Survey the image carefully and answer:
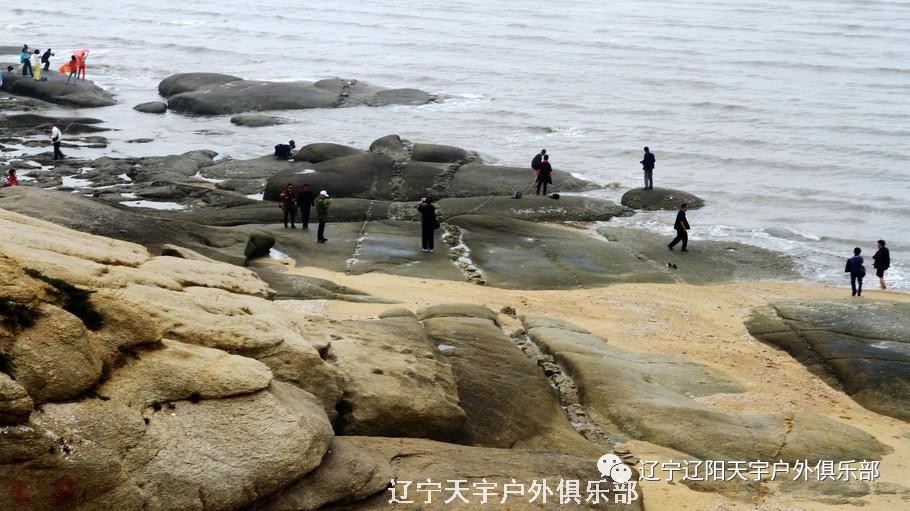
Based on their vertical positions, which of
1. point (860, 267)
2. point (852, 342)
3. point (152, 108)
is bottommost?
point (852, 342)

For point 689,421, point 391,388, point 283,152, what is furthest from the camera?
point 283,152

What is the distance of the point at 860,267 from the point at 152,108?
3507cm

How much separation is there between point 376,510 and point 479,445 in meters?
3.26

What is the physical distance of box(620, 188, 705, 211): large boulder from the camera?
35.9 m

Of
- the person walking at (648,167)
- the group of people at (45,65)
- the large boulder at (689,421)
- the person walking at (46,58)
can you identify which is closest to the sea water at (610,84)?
the person walking at (648,167)

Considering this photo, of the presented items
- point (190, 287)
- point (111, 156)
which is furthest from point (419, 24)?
point (190, 287)

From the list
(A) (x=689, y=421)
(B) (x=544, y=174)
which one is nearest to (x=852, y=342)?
(A) (x=689, y=421)

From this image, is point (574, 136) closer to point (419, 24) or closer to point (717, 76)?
point (717, 76)

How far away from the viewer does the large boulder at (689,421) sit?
15.2 meters

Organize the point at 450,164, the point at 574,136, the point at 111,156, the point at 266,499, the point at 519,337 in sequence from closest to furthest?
the point at 266,499, the point at 519,337, the point at 450,164, the point at 111,156, the point at 574,136

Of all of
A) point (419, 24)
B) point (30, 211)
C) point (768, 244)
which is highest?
point (419, 24)

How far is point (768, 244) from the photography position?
1307 inches

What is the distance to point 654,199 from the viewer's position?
36219 millimetres

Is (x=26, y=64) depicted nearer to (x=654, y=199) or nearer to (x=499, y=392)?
(x=654, y=199)
